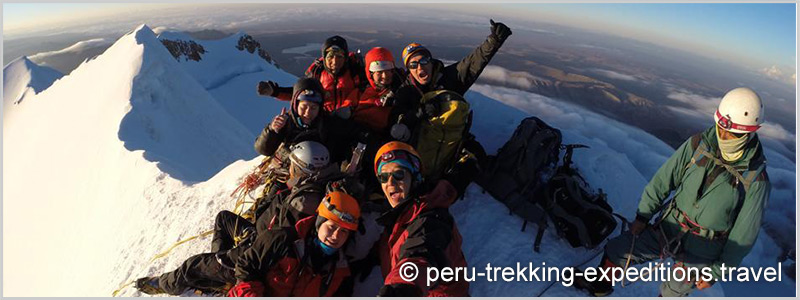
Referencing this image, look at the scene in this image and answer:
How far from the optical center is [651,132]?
279ft

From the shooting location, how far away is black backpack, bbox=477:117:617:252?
15.3 feet

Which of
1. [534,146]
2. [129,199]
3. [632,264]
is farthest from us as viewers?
[129,199]

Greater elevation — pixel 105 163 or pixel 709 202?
pixel 709 202

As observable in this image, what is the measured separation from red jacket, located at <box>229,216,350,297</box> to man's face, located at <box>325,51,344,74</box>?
320 cm

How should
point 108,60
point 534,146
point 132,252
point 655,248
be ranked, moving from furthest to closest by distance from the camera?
1. point 108,60
2. point 132,252
3. point 534,146
4. point 655,248

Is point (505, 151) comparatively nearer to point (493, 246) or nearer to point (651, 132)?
point (493, 246)

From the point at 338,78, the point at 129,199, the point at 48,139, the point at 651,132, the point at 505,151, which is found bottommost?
the point at 651,132

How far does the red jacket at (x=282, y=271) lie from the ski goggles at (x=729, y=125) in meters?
3.63

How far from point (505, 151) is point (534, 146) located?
0.41 meters

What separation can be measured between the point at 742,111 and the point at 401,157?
2907 millimetres

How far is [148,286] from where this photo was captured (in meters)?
4.83

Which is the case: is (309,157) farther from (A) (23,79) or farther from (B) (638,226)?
(A) (23,79)

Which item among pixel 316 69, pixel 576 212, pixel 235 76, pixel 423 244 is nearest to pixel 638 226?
pixel 576 212

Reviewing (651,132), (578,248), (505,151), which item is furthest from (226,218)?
(651,132)
